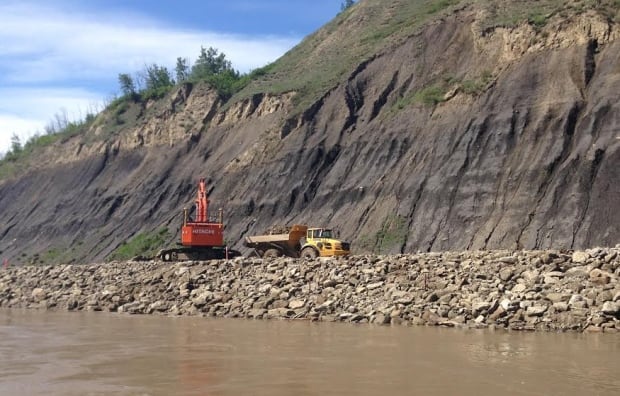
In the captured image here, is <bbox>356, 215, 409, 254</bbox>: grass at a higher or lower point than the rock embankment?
higher

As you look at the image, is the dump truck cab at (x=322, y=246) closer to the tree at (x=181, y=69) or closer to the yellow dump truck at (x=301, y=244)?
the yellow dump truck at (x=301, y=244)

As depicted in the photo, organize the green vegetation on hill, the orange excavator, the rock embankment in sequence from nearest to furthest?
the rock embankment < the orange excavator < the green vegetation on hill

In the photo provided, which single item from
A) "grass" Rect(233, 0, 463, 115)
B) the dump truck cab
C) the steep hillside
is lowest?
the dump truck cab

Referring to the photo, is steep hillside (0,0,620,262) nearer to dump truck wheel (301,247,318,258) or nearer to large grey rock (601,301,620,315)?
dump truck wheel (301,247,318,258)

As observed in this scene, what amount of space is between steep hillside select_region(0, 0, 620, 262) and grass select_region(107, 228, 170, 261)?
0.93m

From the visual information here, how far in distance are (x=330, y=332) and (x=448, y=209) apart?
14.9 metres

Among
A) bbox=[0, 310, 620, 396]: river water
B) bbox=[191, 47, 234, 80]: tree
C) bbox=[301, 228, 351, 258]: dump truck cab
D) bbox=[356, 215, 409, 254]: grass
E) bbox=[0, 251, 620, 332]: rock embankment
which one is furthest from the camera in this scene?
bbox=[191, 47, 234, 80]: tree

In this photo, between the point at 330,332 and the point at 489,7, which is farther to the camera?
the point at 489,7

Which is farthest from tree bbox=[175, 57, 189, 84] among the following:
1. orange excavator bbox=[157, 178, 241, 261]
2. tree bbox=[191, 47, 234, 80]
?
orange excavator bbox=[157, 178, 241, 261]

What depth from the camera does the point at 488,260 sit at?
20562mm

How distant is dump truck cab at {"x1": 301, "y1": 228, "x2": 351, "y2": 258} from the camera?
89.6 feet

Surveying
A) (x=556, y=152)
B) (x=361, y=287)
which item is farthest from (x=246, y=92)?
(x=361, y=287)

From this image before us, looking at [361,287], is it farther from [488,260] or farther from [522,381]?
[522,381]

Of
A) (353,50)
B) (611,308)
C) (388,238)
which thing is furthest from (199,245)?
(353,50)
